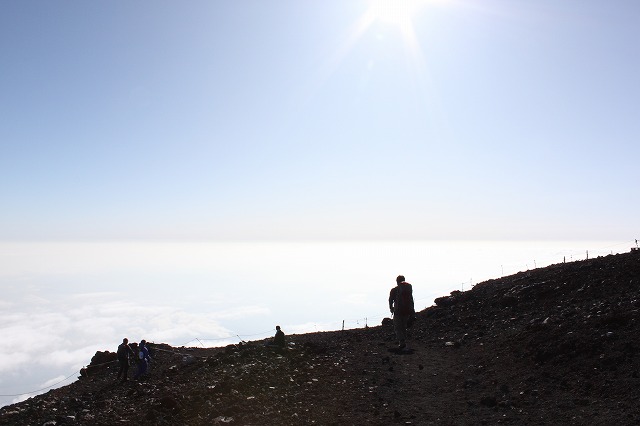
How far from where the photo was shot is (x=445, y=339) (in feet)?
61.2

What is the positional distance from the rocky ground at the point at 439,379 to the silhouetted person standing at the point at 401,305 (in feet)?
3.45

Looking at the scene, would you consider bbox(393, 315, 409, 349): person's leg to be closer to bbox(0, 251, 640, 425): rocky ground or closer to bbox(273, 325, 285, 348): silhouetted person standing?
bbox(0, 251, 640, 425): rocky ground

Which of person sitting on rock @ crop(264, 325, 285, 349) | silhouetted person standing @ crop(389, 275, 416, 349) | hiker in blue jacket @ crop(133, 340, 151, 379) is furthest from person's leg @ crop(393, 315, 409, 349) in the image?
hiker in blue jacket @ crop(133, 340, 151, 379)

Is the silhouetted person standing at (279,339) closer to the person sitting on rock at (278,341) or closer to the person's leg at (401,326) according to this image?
the person sitting on rock at (278,341)

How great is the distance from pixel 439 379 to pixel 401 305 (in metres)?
4.69

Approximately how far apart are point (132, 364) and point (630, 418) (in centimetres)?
2394

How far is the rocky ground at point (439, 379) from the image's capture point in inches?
387

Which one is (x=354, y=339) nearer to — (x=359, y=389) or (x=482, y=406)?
(x=359, y=389)

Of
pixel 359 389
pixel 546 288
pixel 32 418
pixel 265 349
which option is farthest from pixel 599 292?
pixel 32 418

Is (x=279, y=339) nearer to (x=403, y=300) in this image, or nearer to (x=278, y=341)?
(x=278, y=341)

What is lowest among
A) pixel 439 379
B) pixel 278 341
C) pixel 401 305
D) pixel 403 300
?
pixel 439 379

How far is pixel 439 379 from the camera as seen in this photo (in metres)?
13.1

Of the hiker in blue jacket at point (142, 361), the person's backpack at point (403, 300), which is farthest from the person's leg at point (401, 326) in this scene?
the hiker in blue jacket at point (142, 361)

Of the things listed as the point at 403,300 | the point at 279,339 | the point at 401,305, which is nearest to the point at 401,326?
the point at 401,305
